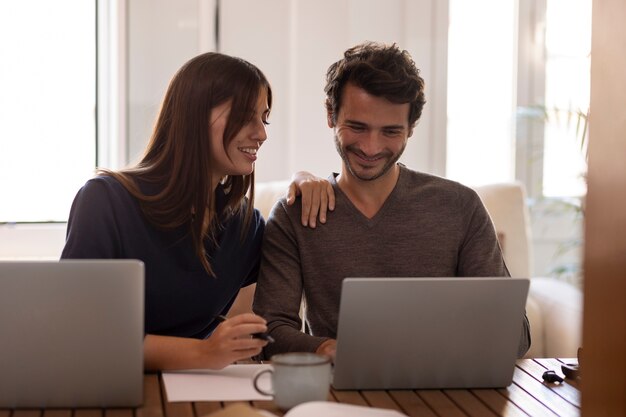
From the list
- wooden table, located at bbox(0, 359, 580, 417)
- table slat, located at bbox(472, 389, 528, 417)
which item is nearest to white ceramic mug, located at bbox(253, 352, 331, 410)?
wooden table, located at bbox(0, 359, 580, 417)

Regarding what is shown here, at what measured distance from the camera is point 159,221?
1788 millimetres

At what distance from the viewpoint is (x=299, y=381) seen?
124 cm

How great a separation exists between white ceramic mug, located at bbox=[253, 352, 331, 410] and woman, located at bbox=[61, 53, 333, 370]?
59cm

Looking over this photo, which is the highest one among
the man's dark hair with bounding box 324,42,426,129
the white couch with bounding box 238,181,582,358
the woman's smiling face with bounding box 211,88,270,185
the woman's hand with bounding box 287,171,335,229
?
the man's dark hair with bounding box 324,42,426,129

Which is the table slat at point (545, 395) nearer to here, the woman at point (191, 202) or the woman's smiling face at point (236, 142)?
the woman at point (191, 202)

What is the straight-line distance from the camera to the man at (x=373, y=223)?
193cm

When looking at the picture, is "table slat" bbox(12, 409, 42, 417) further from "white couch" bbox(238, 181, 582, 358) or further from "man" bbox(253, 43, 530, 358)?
"white couch" bbox(238, 181, 582, 358)

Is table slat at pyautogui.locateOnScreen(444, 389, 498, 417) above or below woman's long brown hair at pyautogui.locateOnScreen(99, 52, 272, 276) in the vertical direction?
below

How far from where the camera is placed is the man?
1933 millimetres

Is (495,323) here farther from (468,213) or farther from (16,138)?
(16,138)

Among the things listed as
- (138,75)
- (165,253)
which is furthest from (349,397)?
(138,75)

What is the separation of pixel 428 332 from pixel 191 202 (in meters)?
0.67

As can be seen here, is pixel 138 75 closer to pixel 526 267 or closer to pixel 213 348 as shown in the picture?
pixel 526 267

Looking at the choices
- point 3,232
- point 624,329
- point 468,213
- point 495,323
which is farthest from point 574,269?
point 624,329
